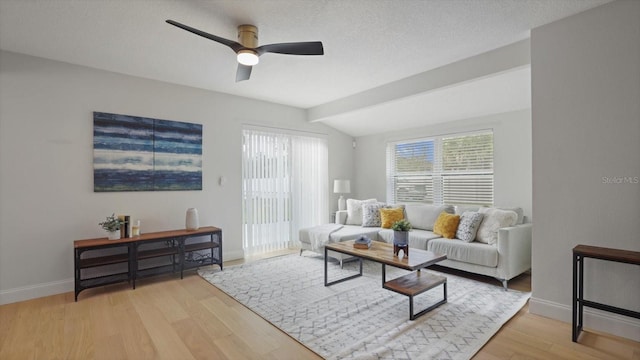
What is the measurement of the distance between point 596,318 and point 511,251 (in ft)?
3.18

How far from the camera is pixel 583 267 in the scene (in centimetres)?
250

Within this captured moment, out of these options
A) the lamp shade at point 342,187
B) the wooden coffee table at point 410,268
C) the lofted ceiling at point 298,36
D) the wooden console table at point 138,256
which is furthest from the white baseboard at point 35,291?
the lamp shade at point 342,187

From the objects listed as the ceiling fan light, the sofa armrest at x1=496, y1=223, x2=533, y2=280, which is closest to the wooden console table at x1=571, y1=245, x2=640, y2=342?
the sofa armrest at x1=496, y1=223, x2=533, y2=280

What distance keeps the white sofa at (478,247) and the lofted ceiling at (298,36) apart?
69.5 inches

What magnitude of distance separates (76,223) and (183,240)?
1.19 m

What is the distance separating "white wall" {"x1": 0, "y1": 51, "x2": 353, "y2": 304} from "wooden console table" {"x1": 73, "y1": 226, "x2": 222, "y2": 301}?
9.5 inches

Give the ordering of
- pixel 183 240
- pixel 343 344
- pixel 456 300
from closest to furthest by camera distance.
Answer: pixel 343 344 → pixel 456 300 → pixel 183 240

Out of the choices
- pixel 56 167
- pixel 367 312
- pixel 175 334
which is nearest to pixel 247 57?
pixel 175 334

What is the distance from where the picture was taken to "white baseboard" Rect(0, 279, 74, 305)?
312 cm

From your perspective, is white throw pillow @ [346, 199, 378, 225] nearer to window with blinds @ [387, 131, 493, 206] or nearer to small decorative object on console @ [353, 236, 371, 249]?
window with blinds @ [387, 131, 493, 206]

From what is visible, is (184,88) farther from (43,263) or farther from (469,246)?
(469,246)

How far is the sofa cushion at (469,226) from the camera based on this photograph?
3.79m

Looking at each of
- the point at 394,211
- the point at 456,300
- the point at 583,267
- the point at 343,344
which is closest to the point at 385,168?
the point at 394,211

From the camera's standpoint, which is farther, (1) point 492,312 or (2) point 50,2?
(1) point 492,312
